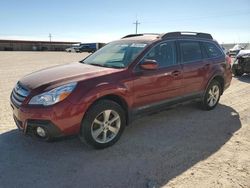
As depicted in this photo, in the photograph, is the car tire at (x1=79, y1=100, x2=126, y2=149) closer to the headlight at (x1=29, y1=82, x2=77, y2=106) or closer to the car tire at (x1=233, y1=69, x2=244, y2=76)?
the headlight at (x1=29, y1=82, x2=77, y2=106)

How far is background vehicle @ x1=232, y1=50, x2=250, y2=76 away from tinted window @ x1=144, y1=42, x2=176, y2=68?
24.1ft

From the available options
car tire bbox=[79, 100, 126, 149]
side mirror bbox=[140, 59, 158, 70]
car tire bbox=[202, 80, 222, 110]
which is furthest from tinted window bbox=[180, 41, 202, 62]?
car tire bbox=[79, 100, 126, 149]

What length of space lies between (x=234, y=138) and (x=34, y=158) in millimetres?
3266

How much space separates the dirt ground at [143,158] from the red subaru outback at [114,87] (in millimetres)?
347

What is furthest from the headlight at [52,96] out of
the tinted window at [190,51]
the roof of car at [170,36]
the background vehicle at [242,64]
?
the background vehicle at [242,64]

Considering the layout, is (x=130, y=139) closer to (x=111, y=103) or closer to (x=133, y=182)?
(x=111, y=103)

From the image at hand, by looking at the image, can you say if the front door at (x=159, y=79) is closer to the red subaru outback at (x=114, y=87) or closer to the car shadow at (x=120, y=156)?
the red subaru outback at (x=114, y=87)

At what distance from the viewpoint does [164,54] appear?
16.6 feet

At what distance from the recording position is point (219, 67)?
20.7ft

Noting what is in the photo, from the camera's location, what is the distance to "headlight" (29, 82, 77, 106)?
3.66 meters

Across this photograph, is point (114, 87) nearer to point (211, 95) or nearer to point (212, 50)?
point (211, 95)

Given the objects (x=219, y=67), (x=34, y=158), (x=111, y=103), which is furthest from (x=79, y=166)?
(x=219, y=67)

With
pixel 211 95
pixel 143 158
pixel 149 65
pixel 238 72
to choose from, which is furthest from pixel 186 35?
pixel 238 72

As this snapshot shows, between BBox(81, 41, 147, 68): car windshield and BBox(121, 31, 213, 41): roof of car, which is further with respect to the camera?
BBox(121, 31, 213, 41): roof of car
